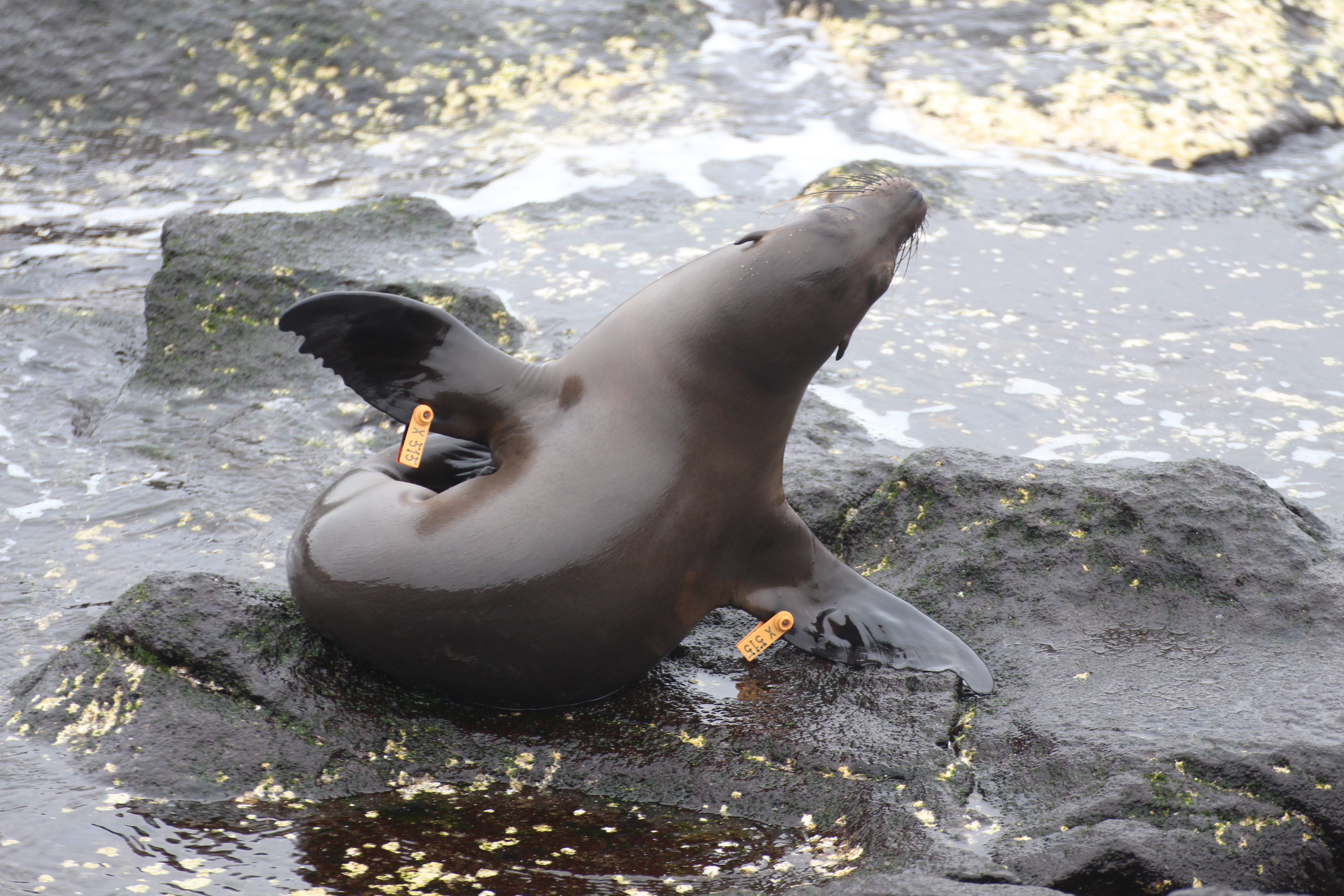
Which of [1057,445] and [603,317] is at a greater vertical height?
[603,317]

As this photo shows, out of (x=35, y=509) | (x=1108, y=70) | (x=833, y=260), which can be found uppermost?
(x=833, y=260)

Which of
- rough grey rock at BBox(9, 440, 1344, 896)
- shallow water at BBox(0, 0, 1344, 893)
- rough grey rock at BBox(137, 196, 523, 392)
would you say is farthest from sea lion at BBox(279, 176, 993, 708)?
Result: rough grey rock at BBox(137, 196, 523, 392)

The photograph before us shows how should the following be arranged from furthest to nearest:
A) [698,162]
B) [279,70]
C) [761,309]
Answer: [279,70] < [698,162] < [761,309]

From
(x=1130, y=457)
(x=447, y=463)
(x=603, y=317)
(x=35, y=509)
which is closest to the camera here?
(x=447, y=463)

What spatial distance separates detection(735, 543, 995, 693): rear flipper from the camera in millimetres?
3926

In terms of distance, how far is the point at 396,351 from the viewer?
4.00 meters

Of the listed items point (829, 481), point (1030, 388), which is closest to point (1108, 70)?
point (1030, 388)

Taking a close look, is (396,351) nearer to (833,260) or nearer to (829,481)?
(833,260)

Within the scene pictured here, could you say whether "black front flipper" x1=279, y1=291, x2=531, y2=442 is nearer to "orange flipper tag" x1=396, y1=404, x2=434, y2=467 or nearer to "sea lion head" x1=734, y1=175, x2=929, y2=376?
"orange flipper tag" x1=396, y1=404, x2=434, y2=467

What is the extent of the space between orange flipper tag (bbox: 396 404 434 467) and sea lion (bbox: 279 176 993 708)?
4 centimetres

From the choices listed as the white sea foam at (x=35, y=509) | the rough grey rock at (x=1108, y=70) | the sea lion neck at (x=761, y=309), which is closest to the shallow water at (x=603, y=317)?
the white sea foam at (x=35, y=509)

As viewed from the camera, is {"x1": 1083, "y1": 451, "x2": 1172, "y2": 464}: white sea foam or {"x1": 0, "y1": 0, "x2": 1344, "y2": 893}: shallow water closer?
{"x1": 0, "y1": 0, "x2": 1344, "y2": 893}: shallow water

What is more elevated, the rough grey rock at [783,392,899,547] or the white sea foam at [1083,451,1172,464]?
the rough grey rock at [783,392,899,547]

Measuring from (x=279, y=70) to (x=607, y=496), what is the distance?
7557mm
